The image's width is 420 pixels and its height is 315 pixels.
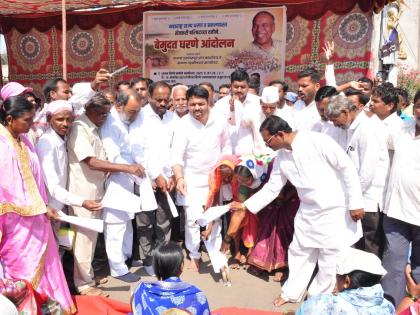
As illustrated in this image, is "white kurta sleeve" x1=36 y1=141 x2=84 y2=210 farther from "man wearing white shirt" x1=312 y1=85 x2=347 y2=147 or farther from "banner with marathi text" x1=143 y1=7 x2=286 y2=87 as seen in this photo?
"banner with marathi text" x1=143 y1=7 x2=286 y2=87

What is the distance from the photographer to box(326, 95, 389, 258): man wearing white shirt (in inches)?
133

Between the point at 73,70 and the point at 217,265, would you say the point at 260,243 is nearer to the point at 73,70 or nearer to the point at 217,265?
the point at 217,265

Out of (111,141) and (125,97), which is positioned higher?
(125,97)

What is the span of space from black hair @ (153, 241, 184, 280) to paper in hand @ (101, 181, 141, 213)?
161 cm

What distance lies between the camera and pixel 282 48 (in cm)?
736

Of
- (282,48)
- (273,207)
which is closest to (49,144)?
(273,207)

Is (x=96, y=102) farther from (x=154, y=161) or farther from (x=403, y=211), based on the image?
(x=403, y=211)

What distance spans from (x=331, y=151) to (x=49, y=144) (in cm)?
220

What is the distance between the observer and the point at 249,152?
4.49 meters

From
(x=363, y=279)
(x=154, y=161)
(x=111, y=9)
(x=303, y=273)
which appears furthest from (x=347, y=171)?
(x=111, y=9)

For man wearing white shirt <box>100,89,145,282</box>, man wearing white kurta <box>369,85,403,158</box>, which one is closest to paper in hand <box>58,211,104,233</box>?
man wearing white shirt <box>100,89,145,282</box>

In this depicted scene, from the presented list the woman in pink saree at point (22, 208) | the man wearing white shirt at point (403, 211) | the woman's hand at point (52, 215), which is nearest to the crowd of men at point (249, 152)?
the man wearing white shirt at point (403, 211)

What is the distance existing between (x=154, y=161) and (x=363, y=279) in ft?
8.64

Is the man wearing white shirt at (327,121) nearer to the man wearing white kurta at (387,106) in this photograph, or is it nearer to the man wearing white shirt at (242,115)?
the man wearing white kurta at (387,106)
